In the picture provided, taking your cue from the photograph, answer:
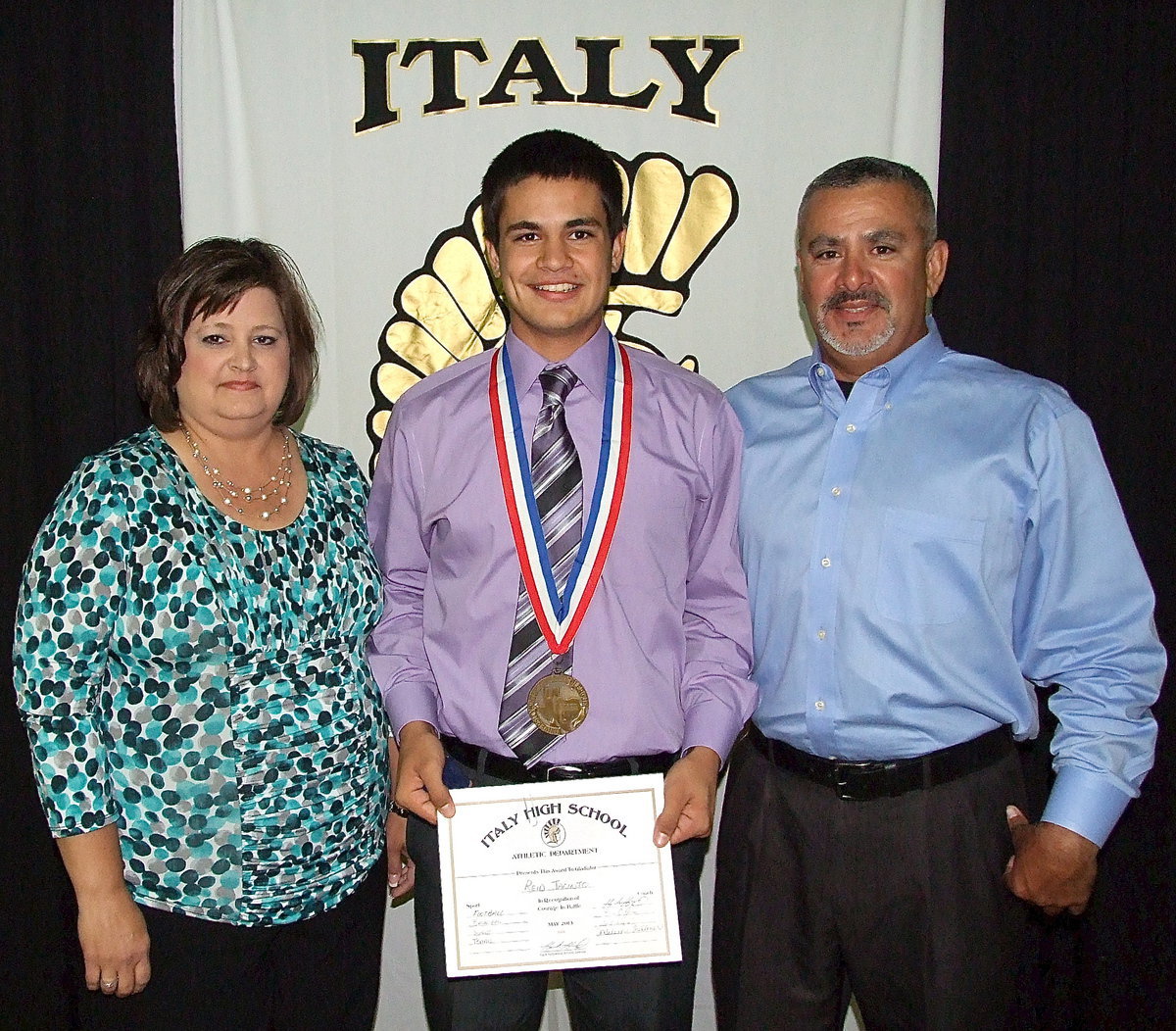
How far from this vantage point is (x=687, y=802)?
71.2 inches

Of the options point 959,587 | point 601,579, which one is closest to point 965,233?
point 959,587

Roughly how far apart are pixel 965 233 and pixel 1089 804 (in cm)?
143

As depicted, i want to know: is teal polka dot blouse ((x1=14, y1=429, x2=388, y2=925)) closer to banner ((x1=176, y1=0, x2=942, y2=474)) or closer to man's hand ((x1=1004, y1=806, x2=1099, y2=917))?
banner ((x1=176, y1=0, x2=942, y2=474))

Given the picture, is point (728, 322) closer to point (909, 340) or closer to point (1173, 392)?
point (909, 340)

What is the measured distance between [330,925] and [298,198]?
1.75 metres

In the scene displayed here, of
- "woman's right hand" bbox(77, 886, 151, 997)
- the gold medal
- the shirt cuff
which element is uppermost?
the gold medal

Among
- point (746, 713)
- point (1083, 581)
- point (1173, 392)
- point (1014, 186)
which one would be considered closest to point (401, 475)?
point (746, 713)

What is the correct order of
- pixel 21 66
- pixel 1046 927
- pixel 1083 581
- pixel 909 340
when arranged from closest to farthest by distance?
pixel 1083 581 < pixel 909 340 < pixel 21 66 < pixel 1046 927

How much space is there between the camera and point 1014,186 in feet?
8.45

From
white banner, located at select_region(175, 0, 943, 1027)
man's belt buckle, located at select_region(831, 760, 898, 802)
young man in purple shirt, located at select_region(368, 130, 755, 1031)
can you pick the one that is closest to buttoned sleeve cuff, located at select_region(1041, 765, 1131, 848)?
man's belt buckle, located at select_region(831, 760, 898, 802)

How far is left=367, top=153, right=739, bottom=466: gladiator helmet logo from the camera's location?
267 cm

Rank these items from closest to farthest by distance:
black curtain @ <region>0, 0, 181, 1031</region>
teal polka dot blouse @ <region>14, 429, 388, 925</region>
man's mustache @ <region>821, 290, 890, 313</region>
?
teal polka dot blouse @ <region>14, 429, 388, 925</region> → man's mustache @ <region>821, 290, 890, 313</region> → black curtain @ <region>0, 0, 181, 1031</region>

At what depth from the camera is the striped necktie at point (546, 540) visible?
1890 mm

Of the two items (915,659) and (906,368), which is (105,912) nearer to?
Result: (915,659)
